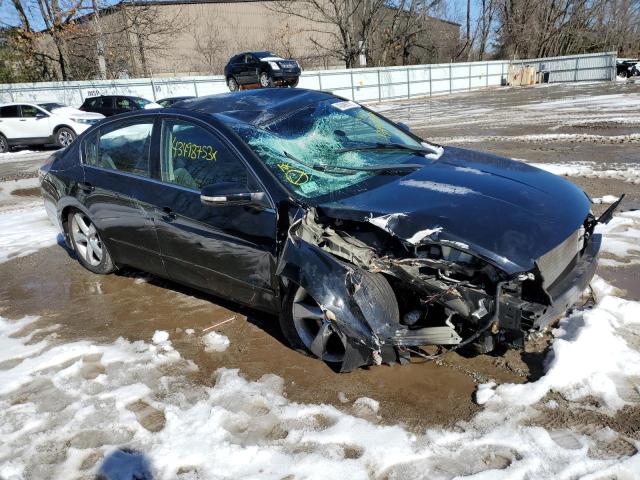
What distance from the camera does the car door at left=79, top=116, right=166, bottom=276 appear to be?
412cm

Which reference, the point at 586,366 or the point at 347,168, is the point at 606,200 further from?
the point at 347,168

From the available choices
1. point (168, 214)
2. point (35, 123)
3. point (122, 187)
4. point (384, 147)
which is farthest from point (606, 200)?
point (35, 123)

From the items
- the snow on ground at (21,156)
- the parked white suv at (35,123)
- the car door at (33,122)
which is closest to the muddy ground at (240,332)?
the snow on ground at (21,156)

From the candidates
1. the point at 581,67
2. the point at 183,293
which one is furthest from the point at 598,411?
the point at 581,67

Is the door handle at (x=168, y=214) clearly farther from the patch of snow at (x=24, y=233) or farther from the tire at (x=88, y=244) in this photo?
the patch of snow at (x=24, y=233)

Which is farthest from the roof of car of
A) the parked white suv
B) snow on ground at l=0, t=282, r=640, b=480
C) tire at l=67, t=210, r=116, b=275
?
the parked white suv

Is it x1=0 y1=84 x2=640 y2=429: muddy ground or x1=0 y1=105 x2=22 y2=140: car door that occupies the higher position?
x1=0 y1=105 x2=22 y2=140: car door

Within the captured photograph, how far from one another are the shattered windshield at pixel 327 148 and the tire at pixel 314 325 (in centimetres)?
66

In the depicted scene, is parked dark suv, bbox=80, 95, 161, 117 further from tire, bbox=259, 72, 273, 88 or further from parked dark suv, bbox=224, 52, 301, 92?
tire, bbox=259, 72, 273, 88

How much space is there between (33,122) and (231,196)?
1628cm

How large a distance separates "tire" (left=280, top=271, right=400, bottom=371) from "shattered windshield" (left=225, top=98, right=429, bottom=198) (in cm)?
66

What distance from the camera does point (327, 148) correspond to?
3.70 metres

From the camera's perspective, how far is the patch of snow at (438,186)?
3.10 metres

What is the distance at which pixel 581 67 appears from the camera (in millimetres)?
36844
